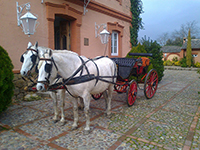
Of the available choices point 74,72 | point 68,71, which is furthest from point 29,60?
point 74,72

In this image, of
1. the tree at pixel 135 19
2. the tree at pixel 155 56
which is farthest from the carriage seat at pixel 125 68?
the tree at pixel 135 19

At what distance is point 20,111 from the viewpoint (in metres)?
4.53

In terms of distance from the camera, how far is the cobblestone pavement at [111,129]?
280cm

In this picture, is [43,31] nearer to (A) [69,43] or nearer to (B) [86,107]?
(A) [69,43]

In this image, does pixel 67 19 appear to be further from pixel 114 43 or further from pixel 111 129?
pixel 111 129

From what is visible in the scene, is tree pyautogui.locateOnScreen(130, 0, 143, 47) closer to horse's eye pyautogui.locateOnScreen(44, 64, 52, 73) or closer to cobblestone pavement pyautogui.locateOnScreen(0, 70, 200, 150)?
cobblestone pavement pyautogui.locateOnScreen(0, 70, 200, 150)

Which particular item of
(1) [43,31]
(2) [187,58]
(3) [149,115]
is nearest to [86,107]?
(3) [149,115]

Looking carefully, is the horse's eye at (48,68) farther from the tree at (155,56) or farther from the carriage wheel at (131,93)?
the tree at (155,56)

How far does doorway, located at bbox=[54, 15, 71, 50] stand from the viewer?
7754 mm

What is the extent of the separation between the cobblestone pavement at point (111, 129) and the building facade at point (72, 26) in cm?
242

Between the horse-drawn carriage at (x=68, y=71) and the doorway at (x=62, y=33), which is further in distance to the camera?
the doorway at (x=62, y=33)

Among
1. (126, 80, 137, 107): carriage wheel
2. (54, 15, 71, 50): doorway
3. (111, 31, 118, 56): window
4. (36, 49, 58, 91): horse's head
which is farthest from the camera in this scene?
(111, 31, 118, 56): window

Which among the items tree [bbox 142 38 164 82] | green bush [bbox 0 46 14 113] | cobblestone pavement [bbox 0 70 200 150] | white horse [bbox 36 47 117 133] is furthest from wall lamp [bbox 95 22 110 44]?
green bush [bbox 0 46 14 113]

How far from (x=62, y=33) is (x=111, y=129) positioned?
20.5 feet
